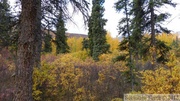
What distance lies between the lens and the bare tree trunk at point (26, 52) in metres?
4.90

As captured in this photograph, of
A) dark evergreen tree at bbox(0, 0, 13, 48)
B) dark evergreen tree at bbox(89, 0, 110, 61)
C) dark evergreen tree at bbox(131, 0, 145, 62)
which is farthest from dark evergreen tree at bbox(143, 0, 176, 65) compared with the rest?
dark evergreen tree at bbox(89, 0, 110, 61)

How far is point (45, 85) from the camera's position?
930 centimetres

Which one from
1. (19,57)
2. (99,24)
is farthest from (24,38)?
(99,24)

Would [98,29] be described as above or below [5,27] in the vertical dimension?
above

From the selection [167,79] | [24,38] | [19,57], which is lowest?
[167,79]

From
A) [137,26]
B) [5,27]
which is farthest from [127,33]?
[5,27]

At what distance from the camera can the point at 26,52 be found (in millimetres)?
4965

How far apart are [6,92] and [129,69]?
805 centimetres

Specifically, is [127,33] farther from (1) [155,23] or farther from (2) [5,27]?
(2) [5,27]

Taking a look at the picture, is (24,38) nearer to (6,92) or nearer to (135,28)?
(6,92)

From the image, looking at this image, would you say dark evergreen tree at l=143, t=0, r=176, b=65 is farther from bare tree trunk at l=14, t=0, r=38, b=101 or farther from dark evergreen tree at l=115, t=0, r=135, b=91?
bare tree trunk at l=14, t=0, r=38, b=101

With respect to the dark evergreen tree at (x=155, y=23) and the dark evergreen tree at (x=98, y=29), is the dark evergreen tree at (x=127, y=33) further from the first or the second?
the dark evergreen tree at (x=98, y=29)

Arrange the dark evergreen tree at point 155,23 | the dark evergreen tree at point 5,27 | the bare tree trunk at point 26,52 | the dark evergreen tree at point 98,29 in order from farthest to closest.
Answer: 1. the dark evergreen tree at point 98,29
2. the dark evergreen tree at point 155,23
3. the dark evergreen tree at point 5,27
4. the bare tree trunk at point 26,52

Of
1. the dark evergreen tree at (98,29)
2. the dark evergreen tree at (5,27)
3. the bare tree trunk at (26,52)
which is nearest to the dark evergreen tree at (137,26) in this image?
the dark evergreen tree at (5,27)
